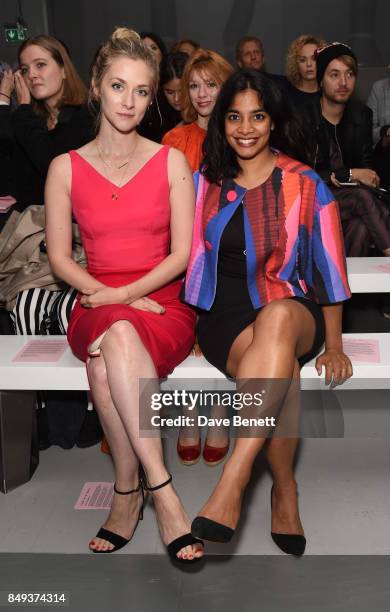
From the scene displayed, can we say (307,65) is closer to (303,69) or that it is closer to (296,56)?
(303,69)

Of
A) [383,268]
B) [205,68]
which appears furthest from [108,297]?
[383,268]

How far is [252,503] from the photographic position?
8.46ft

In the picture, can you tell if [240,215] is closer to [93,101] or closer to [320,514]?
[93,101]

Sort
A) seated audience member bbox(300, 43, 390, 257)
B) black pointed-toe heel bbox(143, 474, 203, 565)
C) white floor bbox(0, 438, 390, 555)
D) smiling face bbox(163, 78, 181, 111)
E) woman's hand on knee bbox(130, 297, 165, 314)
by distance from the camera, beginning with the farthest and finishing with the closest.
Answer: smiling face bbox(163, 78, 181, 111) → seated audience member bbox(300, 43, 390, 257) → woman's hand on knee bbox(130, 297, 165, 314) → white floor bbox(0, 438, 390, 555) → black pointed-toe heel bbox(143, 474, 203, 565)

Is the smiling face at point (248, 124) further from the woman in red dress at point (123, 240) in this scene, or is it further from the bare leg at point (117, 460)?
the bare leg at point (117, 460)

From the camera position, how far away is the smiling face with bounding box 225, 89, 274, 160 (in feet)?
8.00

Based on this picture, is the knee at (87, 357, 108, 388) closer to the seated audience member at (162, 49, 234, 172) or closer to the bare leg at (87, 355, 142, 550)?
the bare leg at (87, 355, 142, 550)

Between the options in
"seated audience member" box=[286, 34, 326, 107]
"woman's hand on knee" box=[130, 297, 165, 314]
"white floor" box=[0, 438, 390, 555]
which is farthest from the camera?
"seated audience member" box=[286, 34, 326, 107]

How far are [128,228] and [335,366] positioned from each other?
0.80 m

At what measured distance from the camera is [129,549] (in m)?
2.33

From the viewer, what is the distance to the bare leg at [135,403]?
2176 mm

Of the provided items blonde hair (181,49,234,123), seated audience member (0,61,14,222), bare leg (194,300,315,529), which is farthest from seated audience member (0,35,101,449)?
bare leg (194,300,315,529)

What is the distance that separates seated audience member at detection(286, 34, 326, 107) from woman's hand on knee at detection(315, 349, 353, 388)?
99.9 inches

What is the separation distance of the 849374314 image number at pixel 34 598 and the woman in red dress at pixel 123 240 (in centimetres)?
22
